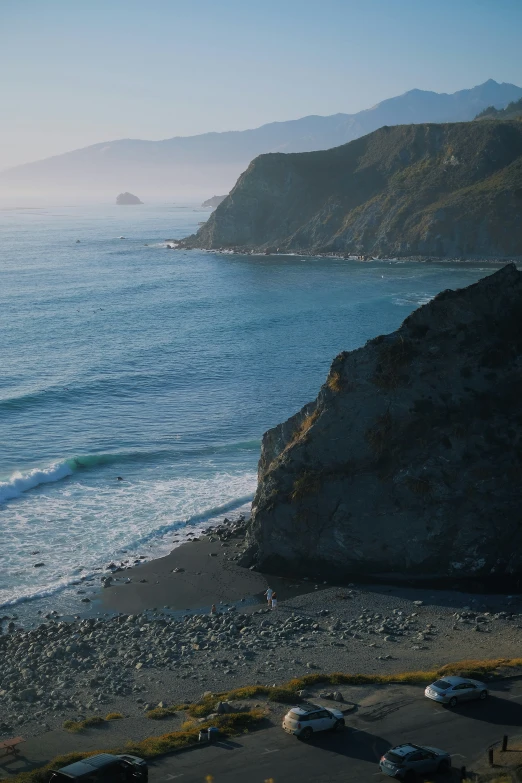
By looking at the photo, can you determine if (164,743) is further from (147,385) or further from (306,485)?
(147,385)

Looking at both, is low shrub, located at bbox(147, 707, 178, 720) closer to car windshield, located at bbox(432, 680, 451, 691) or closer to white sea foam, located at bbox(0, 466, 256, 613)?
car windshield, located at bbox(432, 680, 451, 691)

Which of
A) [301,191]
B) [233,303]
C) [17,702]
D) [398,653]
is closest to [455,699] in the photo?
[398,653]

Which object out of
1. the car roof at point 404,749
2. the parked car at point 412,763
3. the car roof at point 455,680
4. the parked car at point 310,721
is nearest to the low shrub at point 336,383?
the car roof at point 455,680

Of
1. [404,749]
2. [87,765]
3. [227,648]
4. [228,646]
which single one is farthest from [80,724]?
[404,749]

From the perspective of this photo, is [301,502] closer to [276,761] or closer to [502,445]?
[502,445]

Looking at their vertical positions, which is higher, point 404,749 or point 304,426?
point 304,426

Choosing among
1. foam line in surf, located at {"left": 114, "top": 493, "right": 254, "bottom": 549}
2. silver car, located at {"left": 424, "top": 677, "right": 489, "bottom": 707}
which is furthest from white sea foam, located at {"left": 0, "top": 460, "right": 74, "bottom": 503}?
silver car, located at {"left": 424, "top": 677, "right": 489, "bottom": 707}

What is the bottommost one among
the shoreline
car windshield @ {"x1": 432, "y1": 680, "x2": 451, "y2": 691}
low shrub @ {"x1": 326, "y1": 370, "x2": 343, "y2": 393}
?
car windshield @ {"x1": 432, "y1": 680, "x2": 451, "y2": 691}
